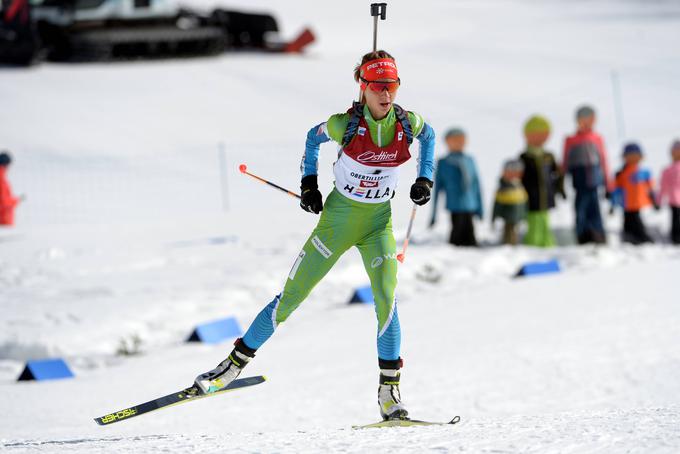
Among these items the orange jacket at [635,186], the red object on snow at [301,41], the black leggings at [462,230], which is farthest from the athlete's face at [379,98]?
the red object on snow at [301,41]

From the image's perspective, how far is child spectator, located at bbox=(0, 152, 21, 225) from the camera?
12555 mm

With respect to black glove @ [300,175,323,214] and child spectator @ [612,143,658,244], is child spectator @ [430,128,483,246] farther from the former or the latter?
black glove @ [300,175,323,214]

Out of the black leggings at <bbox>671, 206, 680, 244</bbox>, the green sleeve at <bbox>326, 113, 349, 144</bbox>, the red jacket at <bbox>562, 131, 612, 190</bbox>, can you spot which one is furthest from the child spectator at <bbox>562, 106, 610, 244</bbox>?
the green sleeve at <bbox>326, 113, 349, 144</bbox>

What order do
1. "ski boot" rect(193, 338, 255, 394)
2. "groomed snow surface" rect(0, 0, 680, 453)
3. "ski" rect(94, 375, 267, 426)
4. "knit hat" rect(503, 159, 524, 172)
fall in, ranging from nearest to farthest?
"ski" rect(94, 375, 267, 426) < "ski boot" rect(193, 338, 255, 394) < "groomed snow surface" rect(0, 0, 680, 453) < "knit hat" rect(503, 159, 524, 172)

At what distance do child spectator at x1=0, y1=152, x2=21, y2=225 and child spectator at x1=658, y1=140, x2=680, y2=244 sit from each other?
25.8ft

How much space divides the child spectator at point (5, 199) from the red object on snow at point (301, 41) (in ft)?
43.5

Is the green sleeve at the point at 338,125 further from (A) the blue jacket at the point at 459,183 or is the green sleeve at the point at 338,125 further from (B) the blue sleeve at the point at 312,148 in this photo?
(A) the blue jacket at the point at 459,183

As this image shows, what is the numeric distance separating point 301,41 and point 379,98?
20.0 meters

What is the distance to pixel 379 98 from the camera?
570cm

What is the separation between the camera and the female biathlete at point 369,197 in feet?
18.9

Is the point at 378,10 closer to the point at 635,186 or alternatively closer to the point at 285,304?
the point at 285,304

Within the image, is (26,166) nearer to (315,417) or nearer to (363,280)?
(363,280)

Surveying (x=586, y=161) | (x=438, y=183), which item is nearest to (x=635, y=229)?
(x=586, y=161)

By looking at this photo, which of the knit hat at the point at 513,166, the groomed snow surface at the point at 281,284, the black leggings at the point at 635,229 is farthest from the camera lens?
the black leggings at the point at 635,229
